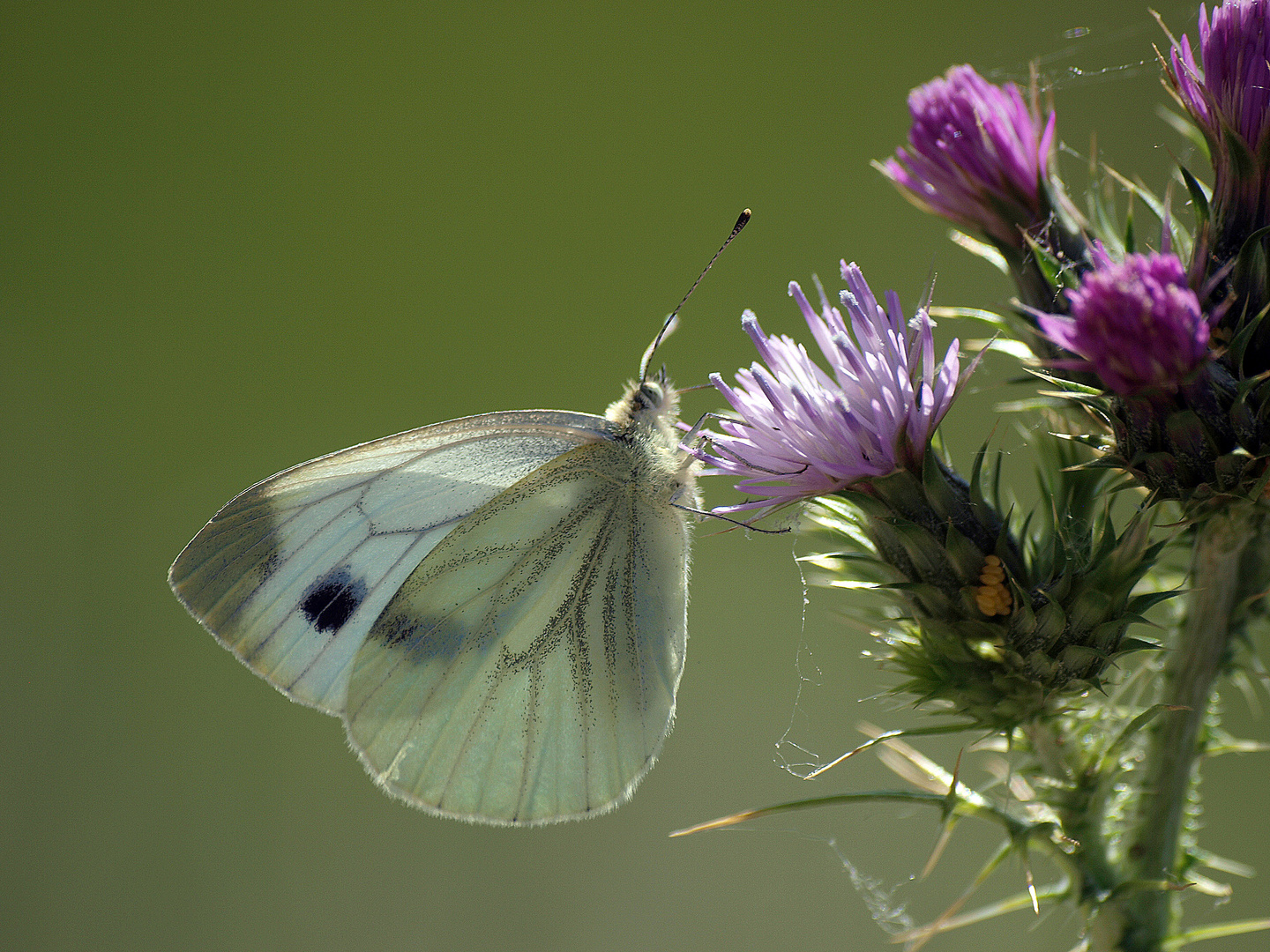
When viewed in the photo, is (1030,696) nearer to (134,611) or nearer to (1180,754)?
(1180,754)

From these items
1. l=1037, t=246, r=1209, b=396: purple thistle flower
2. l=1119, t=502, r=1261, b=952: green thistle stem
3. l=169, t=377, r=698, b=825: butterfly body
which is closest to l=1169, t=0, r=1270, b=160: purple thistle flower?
l=1037, t=246, r=1209, b=396: purple thistle flower

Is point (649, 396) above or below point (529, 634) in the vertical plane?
above

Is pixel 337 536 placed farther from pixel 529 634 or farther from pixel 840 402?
pixel 840 402

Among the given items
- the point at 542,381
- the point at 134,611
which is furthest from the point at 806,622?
the point at 134,611

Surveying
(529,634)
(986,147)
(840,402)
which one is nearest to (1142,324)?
(840,402)

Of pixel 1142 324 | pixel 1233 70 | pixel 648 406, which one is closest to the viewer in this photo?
pixel 1142 324

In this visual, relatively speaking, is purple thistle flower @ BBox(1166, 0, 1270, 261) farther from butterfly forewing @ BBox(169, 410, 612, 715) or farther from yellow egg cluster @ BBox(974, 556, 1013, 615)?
butterfly forewing @ BBox(169, 410, 612, 715)

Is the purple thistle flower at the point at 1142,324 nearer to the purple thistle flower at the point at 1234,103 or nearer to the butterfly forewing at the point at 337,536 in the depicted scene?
the purple thistle flower at the point at 1234,103
